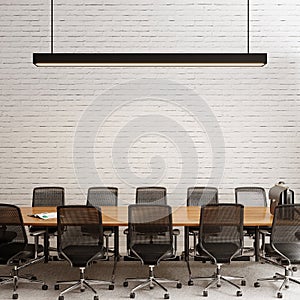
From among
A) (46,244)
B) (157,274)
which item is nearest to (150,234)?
(157,274)

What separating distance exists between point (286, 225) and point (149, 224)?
54.9 inches

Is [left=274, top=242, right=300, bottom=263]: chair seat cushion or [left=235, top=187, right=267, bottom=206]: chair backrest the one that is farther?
[left=235, top=187, right=267, bottom=206]: chair backrest

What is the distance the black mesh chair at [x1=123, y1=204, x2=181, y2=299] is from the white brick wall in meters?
2.92

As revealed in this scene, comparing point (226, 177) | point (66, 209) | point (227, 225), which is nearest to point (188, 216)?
point (227, 225)

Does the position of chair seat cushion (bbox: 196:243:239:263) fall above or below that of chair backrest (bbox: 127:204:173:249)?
below

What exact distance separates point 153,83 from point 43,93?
1.64 meters

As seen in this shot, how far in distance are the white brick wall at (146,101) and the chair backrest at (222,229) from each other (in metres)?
2.93

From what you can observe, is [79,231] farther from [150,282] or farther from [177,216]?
[177,216]

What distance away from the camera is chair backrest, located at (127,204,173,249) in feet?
21.6

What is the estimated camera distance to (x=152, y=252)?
6621 millimetres

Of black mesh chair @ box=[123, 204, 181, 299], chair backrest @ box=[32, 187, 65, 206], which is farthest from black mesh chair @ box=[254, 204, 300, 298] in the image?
chair backrest @ box=[32, 187, 65, 206]

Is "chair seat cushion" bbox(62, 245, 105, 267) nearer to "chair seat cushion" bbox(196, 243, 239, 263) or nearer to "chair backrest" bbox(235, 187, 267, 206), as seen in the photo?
"chair seat cushion" bbox(196, 243, 239, 263)

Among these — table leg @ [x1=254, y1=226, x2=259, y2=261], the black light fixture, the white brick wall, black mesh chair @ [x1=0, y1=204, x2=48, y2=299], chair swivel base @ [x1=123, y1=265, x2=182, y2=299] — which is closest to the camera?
black mesh chair @ [x1=0, y1=204, x2=48, y2=299]

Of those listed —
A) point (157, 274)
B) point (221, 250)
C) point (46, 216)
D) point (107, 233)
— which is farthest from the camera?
point (107, 233)
